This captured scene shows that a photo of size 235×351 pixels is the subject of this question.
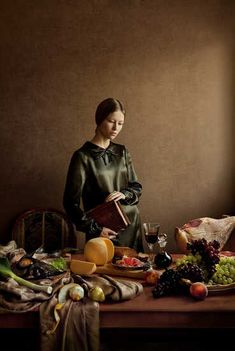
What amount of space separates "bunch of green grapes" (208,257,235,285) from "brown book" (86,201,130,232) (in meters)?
0.82

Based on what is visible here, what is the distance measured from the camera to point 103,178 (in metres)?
3.03

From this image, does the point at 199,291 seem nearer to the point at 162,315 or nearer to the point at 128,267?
the point at 162,315

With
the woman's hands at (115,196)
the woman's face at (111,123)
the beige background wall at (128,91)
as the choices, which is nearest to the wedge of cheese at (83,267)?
the woman's hands at (115,196)

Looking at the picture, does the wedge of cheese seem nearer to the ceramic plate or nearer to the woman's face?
the ceramic plate

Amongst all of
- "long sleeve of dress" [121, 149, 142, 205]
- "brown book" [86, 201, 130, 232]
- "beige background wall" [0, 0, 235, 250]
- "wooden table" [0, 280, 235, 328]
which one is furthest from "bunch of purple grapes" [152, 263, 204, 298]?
"beige background wall" [0, 0, 235, 250]

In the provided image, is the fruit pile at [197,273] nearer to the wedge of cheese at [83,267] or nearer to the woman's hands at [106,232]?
the wedge of cheese at [83,267]

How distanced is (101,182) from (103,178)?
0.03 m

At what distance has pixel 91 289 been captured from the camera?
1838mm

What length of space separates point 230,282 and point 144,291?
38 centimetres

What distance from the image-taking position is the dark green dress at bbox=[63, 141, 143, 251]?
2.95 metres

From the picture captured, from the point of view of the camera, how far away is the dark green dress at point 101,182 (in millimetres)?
2951

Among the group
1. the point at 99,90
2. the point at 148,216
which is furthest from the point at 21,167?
the point at 148,216

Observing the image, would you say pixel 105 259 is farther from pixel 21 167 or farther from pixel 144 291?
pixel 21 167

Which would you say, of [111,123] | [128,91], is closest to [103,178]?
[111,123]
